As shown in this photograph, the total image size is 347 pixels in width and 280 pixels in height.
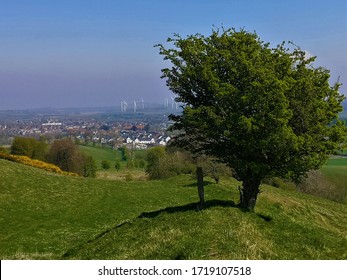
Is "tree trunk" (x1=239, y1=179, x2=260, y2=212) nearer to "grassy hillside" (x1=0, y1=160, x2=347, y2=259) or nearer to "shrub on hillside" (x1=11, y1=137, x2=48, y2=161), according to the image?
"grassy hillside" (x1=0, y1=160, x2=347, y2=259)

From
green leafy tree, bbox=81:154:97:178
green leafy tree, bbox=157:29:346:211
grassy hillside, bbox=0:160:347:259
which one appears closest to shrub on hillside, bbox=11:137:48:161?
green leafy tree, bbox=81:154:97:178

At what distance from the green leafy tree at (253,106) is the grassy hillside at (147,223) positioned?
3803 millimetres

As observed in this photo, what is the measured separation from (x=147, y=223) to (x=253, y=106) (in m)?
9.92

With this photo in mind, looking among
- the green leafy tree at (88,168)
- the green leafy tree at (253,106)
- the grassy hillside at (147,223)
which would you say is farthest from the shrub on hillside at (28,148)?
the green leafy tree at (253,106)

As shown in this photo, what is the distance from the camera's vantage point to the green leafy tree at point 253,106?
25047 millimetres

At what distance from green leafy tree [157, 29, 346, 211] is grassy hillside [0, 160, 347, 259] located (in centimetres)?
380

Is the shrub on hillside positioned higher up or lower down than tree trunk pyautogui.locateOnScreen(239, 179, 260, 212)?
lower down

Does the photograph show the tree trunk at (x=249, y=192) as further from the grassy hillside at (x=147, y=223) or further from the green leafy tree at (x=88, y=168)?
the green leafy tree at (x=88, y=168)

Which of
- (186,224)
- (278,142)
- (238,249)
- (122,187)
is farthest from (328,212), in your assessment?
(238,249)

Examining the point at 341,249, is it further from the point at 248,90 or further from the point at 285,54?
the point at 285,54

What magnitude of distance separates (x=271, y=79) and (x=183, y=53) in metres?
6.58

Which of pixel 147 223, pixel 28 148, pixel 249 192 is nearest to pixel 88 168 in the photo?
pixel 28 148

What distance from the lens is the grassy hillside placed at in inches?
712

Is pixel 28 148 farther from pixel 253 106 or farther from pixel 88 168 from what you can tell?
pixel 253 106
